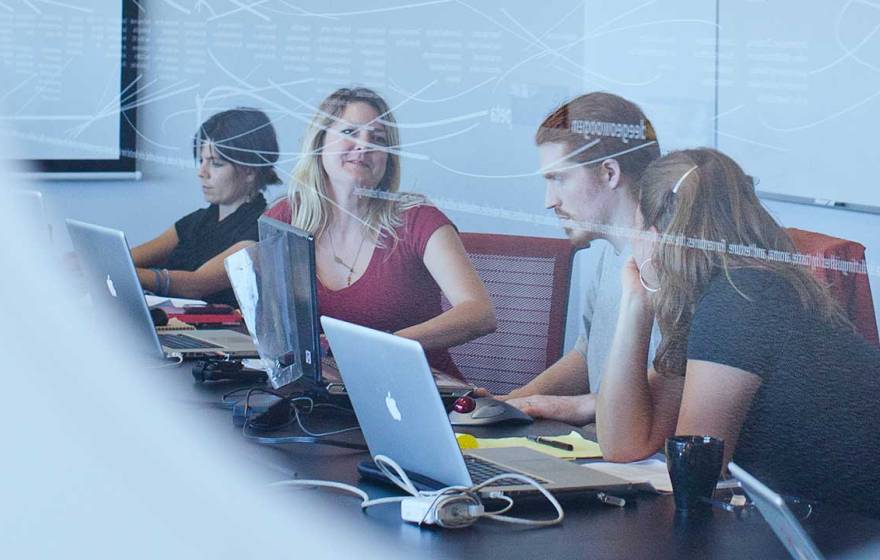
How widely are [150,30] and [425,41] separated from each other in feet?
2.29

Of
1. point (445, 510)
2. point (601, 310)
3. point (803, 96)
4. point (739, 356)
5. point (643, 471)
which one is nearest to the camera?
point (445, 510)

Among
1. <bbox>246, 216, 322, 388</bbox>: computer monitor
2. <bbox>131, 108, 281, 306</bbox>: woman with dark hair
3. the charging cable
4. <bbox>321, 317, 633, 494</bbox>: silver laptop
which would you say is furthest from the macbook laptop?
<bbox>131, 108, 281, 306</bbox>: woman with dark hair

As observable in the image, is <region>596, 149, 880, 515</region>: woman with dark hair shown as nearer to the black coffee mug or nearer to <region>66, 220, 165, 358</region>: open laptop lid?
the black coffee mug

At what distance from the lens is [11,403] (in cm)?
161

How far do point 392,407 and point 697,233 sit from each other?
0.69 meters

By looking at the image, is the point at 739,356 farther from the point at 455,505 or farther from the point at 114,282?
the point at 114,282

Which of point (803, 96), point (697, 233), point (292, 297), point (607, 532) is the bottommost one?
point (607, 532)

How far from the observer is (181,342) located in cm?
255

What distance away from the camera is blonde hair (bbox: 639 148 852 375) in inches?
75.4

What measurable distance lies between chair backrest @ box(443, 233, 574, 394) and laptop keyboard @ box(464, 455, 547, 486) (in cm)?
80

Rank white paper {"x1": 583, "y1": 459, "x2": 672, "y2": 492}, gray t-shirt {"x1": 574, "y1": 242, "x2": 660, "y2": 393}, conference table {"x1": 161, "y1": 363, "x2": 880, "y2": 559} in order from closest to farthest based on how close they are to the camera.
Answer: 1. conference table {"x1": 161, "y1": 363, "x2": 880, "y2": 559}
2. white paper {"x1": 583, "y1": 459, "x2": 672, "y2": 492}
3. gray t-shirt {"x1": 574, "y1": 242, "x2": 660, "y2": 393}

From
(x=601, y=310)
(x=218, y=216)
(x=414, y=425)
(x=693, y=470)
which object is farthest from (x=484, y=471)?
(x=218, y=216)

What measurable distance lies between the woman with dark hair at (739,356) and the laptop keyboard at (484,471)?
0.95 feet

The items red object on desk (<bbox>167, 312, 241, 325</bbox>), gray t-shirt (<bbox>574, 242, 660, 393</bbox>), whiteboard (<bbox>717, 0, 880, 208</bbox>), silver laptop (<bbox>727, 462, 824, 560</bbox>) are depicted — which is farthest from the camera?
red object on desk (<bbox>167, 312, 241, 325</bbox>)
